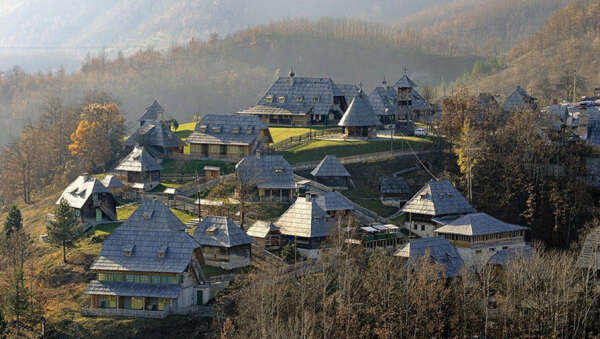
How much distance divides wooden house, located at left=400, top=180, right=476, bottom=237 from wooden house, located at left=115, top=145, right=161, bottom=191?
2549 centimetres

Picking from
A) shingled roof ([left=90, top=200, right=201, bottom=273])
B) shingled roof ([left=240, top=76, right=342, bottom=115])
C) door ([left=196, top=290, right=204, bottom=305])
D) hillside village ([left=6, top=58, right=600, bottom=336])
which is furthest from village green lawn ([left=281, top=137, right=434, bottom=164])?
door ([left=196, top=290, right=204, bottom=305])

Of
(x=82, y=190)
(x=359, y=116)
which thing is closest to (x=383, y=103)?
(x=359, y=116)

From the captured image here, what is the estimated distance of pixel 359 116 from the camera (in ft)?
306

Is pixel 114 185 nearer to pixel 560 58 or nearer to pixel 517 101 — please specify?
pixel 517 101

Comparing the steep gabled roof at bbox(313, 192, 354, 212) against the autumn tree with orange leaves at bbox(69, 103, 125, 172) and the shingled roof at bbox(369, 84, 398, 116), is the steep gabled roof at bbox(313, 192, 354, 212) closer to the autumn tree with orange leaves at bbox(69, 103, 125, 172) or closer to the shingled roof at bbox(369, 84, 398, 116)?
the shingled roof at bbox(369, 84, 398, 116)

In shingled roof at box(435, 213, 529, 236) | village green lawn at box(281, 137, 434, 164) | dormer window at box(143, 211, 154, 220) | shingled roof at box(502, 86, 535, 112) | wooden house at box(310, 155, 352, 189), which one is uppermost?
shingled roof at box(502, 86, 535, 112)

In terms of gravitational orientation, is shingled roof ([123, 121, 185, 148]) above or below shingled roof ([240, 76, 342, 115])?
below

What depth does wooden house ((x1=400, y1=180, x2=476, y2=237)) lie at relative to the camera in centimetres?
7281

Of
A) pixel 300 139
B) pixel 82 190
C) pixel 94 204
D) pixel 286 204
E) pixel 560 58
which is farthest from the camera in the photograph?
pixel 560 58

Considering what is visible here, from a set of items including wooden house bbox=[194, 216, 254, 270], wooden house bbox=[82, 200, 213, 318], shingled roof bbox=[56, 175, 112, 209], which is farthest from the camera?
shingled roof bbox=[56, 175, 112, 209]

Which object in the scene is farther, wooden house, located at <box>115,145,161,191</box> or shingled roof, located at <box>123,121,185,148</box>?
shingled roof, located at <box>123,121,185,148</box>

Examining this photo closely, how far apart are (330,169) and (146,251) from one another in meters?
25.6

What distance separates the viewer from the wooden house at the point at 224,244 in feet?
208

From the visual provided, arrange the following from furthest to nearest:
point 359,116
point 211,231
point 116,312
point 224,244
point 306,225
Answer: point 359,116
point 306,225
point 211,231
point 224,244
point 116,312
